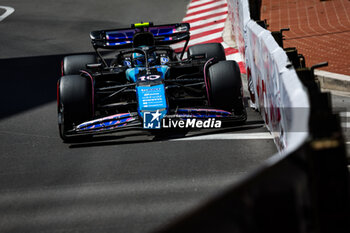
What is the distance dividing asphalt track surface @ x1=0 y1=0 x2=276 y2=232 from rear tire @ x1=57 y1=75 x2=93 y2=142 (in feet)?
0.89

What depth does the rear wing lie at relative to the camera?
31.1ft

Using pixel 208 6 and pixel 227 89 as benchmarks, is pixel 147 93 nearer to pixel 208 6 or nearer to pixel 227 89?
pixel 227 89

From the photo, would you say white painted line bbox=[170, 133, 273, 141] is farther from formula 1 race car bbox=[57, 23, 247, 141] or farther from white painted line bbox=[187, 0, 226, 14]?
white painted line bbox=[187, 0, 226, 14]

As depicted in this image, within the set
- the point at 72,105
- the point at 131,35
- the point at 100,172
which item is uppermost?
the point at 131,35

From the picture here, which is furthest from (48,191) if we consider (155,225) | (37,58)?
(37,58)

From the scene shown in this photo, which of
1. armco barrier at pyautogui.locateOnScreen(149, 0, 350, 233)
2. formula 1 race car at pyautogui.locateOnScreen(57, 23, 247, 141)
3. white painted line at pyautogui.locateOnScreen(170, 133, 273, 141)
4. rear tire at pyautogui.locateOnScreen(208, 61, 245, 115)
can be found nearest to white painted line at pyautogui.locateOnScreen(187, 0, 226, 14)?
formula 1 race car at pyautogui.locateOnScreen(57, 23, 247, 141)

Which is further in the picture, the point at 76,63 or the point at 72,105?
the point at 76,63

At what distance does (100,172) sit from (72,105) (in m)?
1.46

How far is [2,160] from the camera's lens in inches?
292

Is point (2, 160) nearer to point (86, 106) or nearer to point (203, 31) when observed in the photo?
point (86, 106)

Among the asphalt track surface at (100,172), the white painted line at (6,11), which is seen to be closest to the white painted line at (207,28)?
the asphalt track surface at (100,172)

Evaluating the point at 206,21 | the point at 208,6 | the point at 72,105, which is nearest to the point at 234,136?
the point at 72,105

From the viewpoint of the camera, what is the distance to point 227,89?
7.89m

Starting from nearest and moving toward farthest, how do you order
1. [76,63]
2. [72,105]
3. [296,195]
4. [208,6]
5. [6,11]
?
[296,195] → [72,105] → [76,63] → [208,6] → [6,11]
